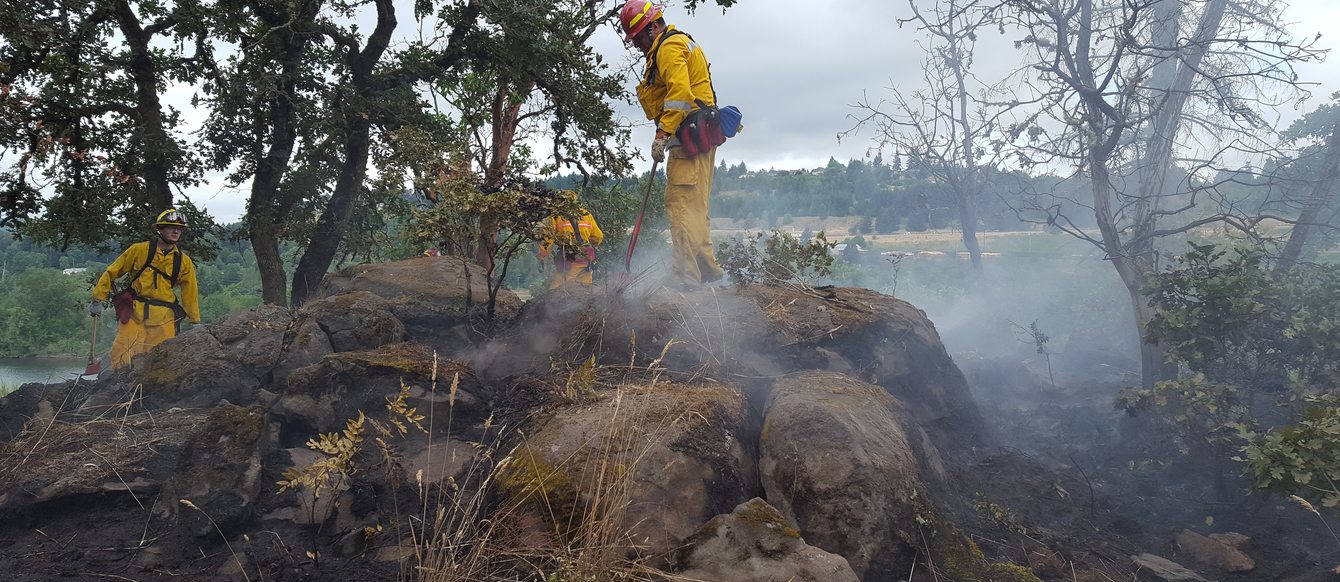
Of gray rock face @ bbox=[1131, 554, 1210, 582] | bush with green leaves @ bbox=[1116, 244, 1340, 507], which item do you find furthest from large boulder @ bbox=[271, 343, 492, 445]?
bush with green leaves @ bbox=[1116, 244, 1340, 507]

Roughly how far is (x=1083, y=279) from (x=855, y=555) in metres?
12.7

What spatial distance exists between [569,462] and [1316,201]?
742cm

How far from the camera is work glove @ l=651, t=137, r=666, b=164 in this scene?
18.6 feet

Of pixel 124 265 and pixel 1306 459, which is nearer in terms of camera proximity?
pixel 1306 459

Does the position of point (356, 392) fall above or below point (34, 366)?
above

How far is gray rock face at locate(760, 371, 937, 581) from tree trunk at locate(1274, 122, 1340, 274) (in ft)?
17.1

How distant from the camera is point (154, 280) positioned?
701 cm

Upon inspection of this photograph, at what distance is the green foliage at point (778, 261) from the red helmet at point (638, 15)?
2099 millimetres

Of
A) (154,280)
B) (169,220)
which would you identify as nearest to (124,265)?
(154,280)

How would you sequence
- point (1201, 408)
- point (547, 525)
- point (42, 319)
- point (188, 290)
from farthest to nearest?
1. point (42, 319)
2. point (188, 290)
3. point (1201, 408)
4. point (547, 525)

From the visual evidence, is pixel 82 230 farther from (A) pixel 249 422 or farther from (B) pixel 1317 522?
(B) pixel 1317 522

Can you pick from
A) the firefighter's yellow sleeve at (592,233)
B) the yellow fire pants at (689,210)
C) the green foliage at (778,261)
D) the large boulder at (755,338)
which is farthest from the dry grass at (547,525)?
the firefighter's yellow sleeve at (592,233)

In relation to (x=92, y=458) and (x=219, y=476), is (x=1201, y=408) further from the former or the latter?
(x=92, y=458)

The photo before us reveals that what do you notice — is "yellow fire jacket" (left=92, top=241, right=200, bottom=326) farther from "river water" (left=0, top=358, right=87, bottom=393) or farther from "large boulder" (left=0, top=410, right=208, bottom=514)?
"river water" (left=0, top=358, right=87, bottom=393)
